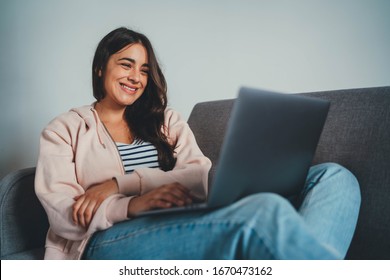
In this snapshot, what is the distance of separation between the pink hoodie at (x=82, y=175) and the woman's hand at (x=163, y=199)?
0.04 m

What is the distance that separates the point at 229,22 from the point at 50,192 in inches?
48.7

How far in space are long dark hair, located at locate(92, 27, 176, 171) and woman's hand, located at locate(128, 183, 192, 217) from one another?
0.46m

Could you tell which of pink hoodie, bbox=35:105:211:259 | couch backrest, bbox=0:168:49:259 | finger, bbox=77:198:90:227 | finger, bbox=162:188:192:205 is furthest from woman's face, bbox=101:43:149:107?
finger, bbox=162:188:192:205

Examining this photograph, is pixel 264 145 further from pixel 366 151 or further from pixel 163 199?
pixel 366 151

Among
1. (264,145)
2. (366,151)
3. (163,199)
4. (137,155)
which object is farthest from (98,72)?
(366,151)

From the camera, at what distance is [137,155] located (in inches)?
46.9

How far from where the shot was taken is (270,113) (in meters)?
0.65

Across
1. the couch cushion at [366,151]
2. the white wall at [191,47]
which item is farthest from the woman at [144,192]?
the white wall at [191,47]

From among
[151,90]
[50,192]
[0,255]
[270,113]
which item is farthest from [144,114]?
[270,113]

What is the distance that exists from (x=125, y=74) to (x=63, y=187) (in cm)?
47

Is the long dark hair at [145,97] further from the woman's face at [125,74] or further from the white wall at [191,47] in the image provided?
the white wall at [191,47]

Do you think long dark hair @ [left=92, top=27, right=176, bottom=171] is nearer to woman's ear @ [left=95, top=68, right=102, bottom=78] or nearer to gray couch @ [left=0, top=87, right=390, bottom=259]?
woman's ear @ [left=95, top=68, right=102, bottom=78]

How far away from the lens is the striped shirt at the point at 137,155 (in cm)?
115
